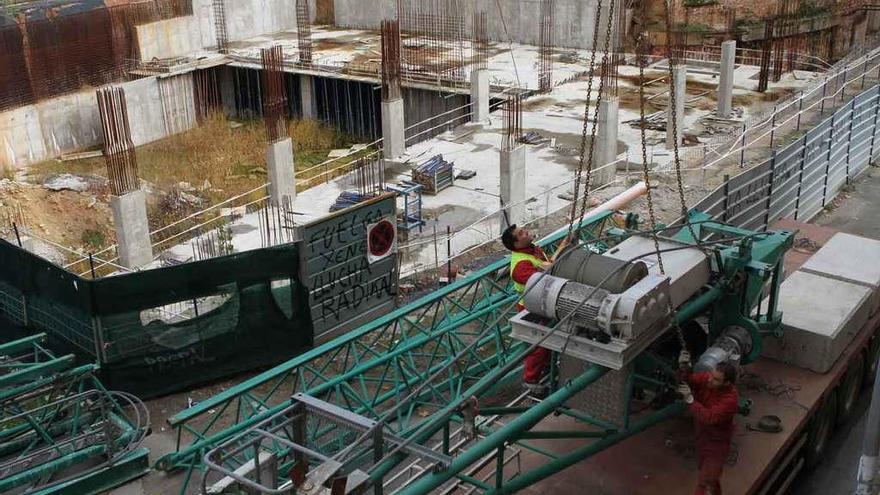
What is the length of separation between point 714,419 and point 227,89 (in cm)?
2928

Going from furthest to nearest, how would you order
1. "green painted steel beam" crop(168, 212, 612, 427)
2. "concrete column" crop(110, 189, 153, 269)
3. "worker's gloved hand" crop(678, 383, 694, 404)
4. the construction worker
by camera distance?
"concrete column" crop(110, 189, 153, 269) → "green painted steel beam" crop(168, 212, 612, 427) → the construction worker → "worker's gloved hand" crop(678, 383, 694, 404)

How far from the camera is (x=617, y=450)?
8.52m

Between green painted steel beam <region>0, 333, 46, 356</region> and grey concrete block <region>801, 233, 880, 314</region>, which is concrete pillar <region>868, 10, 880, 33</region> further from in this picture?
green painted steel beam <region>0, 333, 46, 356</region>

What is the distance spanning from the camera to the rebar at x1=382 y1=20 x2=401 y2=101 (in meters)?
22.8

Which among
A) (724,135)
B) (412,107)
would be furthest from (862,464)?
(412,107)

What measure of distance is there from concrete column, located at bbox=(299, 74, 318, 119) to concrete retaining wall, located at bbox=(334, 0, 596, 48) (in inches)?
275

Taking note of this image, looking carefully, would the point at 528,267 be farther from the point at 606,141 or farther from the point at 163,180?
the point at 163,180

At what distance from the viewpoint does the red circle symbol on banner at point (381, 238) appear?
13.5 m

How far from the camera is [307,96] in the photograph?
3186 centimetres

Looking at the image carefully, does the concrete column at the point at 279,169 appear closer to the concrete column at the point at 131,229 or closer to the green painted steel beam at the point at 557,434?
the concrete column at the point at 131,229

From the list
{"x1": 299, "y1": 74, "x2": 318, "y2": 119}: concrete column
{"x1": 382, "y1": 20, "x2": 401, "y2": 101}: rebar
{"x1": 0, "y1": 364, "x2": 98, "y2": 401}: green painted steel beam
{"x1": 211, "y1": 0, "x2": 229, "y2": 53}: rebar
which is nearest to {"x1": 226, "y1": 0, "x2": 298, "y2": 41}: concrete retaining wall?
{"x1": 211, "y1": 0, "x2": 229, "y2": 53}: rebar

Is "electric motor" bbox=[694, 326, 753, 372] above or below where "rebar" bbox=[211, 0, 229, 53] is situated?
below

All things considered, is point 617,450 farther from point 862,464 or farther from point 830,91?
point 830,91

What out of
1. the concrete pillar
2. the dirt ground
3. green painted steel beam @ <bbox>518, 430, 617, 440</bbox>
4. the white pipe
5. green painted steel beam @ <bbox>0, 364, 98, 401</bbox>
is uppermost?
the concrete pillar
